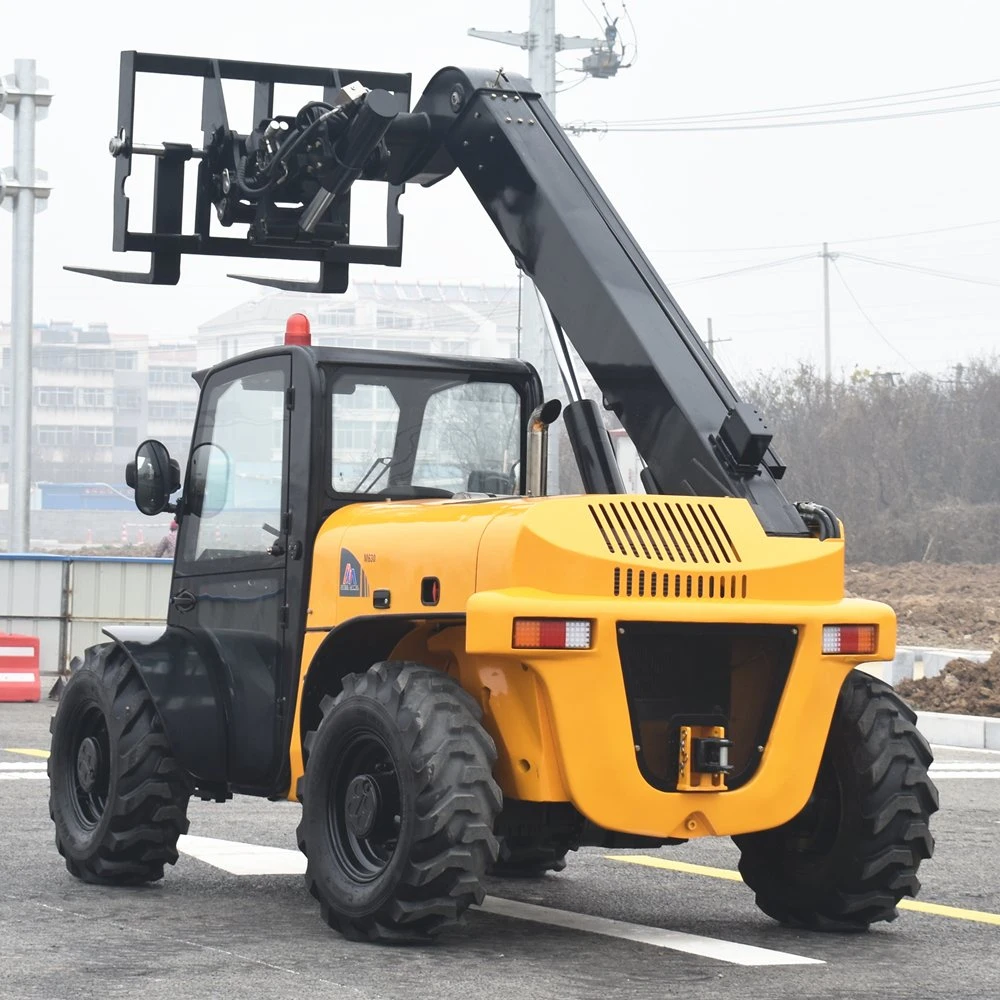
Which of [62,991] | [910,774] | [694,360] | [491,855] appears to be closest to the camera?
[62,991]

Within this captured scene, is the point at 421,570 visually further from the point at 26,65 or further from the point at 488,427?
the point at 26,65

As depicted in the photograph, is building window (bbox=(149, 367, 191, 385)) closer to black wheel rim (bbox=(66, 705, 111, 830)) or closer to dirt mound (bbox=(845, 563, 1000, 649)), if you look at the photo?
dirt mound (bbox=(845, 563, 1000, 649))

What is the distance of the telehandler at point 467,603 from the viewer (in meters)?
6.62

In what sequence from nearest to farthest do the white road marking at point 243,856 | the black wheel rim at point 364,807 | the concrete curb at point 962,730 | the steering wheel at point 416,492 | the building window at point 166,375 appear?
the black wheel rim at point 364,807
the steering wheel at point 416,492
the white road marking at point 243,856
the concrete curb at point 962,730
the building window at point 166,375

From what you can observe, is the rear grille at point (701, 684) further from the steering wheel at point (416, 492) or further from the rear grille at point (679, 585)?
the steering wheel at point (416, 492)

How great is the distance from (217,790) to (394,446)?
5.28 ft

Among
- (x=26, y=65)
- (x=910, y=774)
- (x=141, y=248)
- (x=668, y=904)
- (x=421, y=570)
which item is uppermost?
(x=26, y=65)

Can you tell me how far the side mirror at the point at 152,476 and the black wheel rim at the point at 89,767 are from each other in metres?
0.90

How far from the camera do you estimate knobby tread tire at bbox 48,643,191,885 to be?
8000 mm

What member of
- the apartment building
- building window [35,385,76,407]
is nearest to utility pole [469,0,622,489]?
the apartment building

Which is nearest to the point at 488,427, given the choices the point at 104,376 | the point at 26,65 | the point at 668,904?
the point at 668,904

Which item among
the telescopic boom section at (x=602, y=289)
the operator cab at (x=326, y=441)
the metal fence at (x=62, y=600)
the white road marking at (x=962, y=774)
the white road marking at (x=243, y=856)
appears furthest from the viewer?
the metal fence at (x=62, y=600)

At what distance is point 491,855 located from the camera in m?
6.57

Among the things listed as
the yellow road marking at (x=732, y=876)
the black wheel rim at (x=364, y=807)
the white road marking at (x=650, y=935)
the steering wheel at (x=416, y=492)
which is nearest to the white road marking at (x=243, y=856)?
the white road marking at (x=650, y=935)
